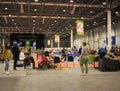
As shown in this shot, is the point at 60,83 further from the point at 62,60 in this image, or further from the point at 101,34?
the point at 101,34

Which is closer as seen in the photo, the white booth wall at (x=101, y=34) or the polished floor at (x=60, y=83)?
the polished floor at (x=60, y=83)

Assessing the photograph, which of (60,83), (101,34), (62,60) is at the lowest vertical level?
(60,83)

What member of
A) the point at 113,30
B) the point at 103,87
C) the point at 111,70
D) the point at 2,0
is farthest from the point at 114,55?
the point at 113,30

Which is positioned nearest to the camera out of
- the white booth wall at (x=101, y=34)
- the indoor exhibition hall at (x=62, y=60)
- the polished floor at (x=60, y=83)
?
the polished floor at (x=60, y=83)

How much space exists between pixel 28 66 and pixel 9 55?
4.42m

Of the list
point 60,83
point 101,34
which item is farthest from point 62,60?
point 101,34

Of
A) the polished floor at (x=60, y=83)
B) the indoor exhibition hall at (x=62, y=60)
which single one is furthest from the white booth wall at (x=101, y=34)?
the polished floor at (x=60, y=83)

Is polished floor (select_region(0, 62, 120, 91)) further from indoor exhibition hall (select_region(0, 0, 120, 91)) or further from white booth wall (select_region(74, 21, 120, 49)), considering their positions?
white booth wall (select_region(74, 21, 120, 49))

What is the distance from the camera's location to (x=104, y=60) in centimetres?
1377

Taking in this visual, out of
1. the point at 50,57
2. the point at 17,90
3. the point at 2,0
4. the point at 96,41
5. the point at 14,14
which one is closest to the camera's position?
the point at 17,90

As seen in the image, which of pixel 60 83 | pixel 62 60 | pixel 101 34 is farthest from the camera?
pixel 101 34

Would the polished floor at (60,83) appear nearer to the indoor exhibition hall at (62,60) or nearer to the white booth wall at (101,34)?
the indoor exhibition hall at (62,60)

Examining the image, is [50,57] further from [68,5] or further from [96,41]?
[96,41]

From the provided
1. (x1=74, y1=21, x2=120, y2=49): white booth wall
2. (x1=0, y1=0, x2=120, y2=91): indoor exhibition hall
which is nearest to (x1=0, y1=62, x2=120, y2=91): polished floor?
(x1=0, y1=0, x2=120, y2=91): indoor exhibition hall
